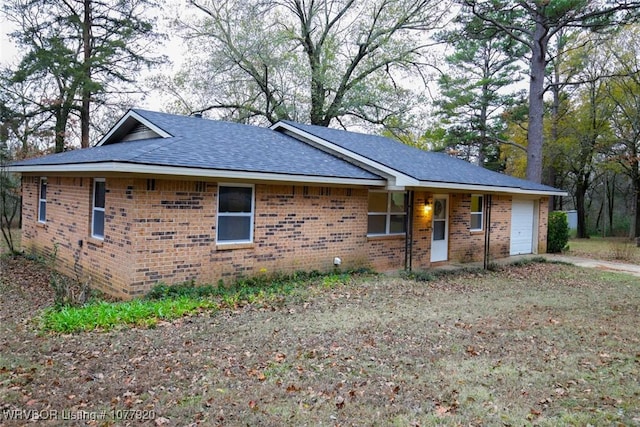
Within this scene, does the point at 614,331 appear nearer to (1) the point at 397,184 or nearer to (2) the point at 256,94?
(1) the point at 397,184

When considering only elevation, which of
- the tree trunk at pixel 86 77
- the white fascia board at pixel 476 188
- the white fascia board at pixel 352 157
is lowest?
the white fascia board at pixel 476 188

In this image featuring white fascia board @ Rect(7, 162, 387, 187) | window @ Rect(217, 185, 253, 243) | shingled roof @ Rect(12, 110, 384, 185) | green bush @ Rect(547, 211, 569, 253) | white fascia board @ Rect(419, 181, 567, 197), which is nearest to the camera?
white fascia board @ Rect(7, 162, 387, 187)

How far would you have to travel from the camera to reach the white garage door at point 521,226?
16047mm

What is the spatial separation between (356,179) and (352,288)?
2.73 m

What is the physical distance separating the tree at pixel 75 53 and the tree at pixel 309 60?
2.91m

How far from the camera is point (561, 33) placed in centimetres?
2433

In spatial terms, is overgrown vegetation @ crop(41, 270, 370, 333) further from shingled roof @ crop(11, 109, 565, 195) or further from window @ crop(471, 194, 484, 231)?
window @ crop(471, 194, 484, 231)

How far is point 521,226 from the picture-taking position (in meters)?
16.4

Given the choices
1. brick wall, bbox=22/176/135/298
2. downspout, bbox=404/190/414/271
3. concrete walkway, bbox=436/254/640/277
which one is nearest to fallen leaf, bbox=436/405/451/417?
brick wall, bbox=22/176/135/298

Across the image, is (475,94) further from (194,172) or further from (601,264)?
(194,172)

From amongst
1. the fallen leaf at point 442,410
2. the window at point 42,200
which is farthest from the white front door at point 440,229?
the window at point 42,200

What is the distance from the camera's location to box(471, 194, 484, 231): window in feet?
47.3

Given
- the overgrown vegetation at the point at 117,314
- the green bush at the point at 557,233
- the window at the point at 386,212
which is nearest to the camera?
the overgrown vegetation at the point at 117,314

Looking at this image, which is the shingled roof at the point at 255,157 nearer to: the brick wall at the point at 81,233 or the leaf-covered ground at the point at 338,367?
the brick wall at the point at 81,233
